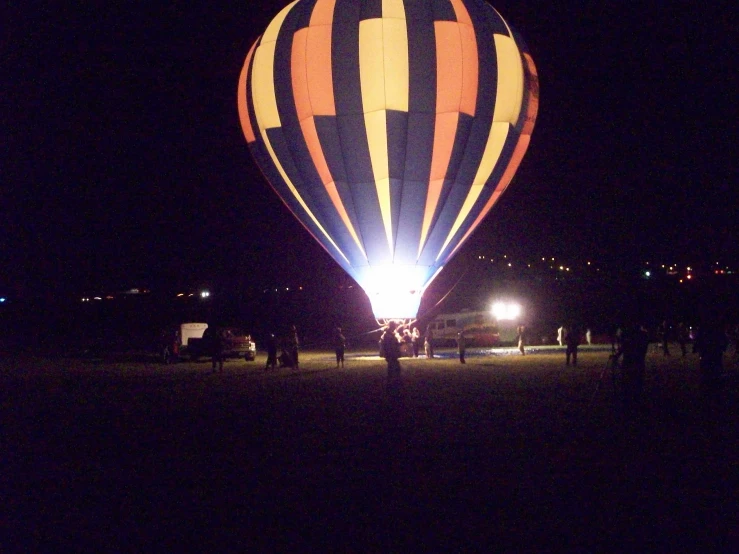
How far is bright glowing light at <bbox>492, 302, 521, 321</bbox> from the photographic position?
41.6 meters

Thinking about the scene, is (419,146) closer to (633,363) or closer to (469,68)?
(469,68)

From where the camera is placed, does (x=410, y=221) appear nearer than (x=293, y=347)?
Yes

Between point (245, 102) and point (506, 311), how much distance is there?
944 inches

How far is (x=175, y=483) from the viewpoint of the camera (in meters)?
7.31

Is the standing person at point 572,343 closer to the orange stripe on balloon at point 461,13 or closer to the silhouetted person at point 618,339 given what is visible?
the silhouetted person at point 618,339

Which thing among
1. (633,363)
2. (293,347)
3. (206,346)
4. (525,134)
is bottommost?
(633,363)

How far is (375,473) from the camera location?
7.58 metres

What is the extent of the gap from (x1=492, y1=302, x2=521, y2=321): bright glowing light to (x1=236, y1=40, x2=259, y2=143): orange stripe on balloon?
2260 cm

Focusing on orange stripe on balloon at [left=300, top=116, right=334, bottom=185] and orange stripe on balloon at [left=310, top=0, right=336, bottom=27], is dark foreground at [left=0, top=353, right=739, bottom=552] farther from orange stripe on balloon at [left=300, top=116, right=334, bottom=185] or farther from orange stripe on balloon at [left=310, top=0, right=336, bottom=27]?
orange stripe on balloon at [left=310, top=0, right=336, bottom=27]

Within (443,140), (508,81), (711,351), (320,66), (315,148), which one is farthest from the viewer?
(508,81)

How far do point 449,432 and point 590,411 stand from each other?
3030 millimetres

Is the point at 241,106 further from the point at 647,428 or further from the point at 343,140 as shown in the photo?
the point at 647,428

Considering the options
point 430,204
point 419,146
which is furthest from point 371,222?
point 419,146

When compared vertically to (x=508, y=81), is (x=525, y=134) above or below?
below
